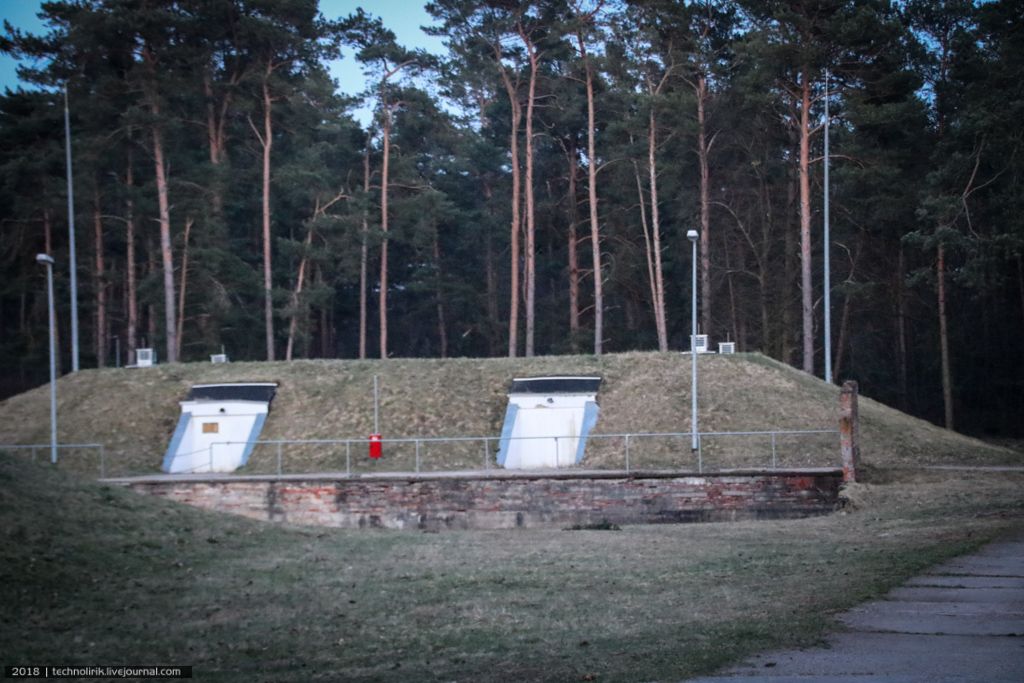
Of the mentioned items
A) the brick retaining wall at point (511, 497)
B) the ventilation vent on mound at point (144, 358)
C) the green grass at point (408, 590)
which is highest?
the ventilation vent on mound at point (144, 358)

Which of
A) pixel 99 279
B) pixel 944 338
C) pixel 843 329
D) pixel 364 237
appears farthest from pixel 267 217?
pixel 944 338

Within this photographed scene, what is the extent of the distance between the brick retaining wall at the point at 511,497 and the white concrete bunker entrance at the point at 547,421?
323cm

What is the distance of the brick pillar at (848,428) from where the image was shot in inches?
953

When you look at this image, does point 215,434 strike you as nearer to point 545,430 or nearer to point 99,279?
point 545,430

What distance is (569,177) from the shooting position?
48438mm

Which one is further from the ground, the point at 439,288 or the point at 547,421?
the point at 439,288

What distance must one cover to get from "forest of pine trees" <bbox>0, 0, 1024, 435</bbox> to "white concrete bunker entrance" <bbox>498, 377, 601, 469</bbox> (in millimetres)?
9173

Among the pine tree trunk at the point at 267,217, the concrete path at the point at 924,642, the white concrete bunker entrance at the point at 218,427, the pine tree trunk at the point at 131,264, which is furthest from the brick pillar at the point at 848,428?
the pine tree trunk at the point at 131,264

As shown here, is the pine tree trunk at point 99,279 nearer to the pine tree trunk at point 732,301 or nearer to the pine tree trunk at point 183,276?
the pine tree trunk at point 183,276

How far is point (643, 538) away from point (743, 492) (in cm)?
750

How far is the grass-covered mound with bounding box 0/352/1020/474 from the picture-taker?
29.1 m

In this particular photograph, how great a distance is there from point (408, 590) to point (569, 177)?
37721mm

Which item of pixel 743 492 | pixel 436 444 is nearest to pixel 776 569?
pixel 743 492

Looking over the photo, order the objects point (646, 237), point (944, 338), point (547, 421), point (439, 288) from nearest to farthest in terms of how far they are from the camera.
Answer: point (547, 421)
point (944, 338)
point (646, 237)
point (439, 288)
